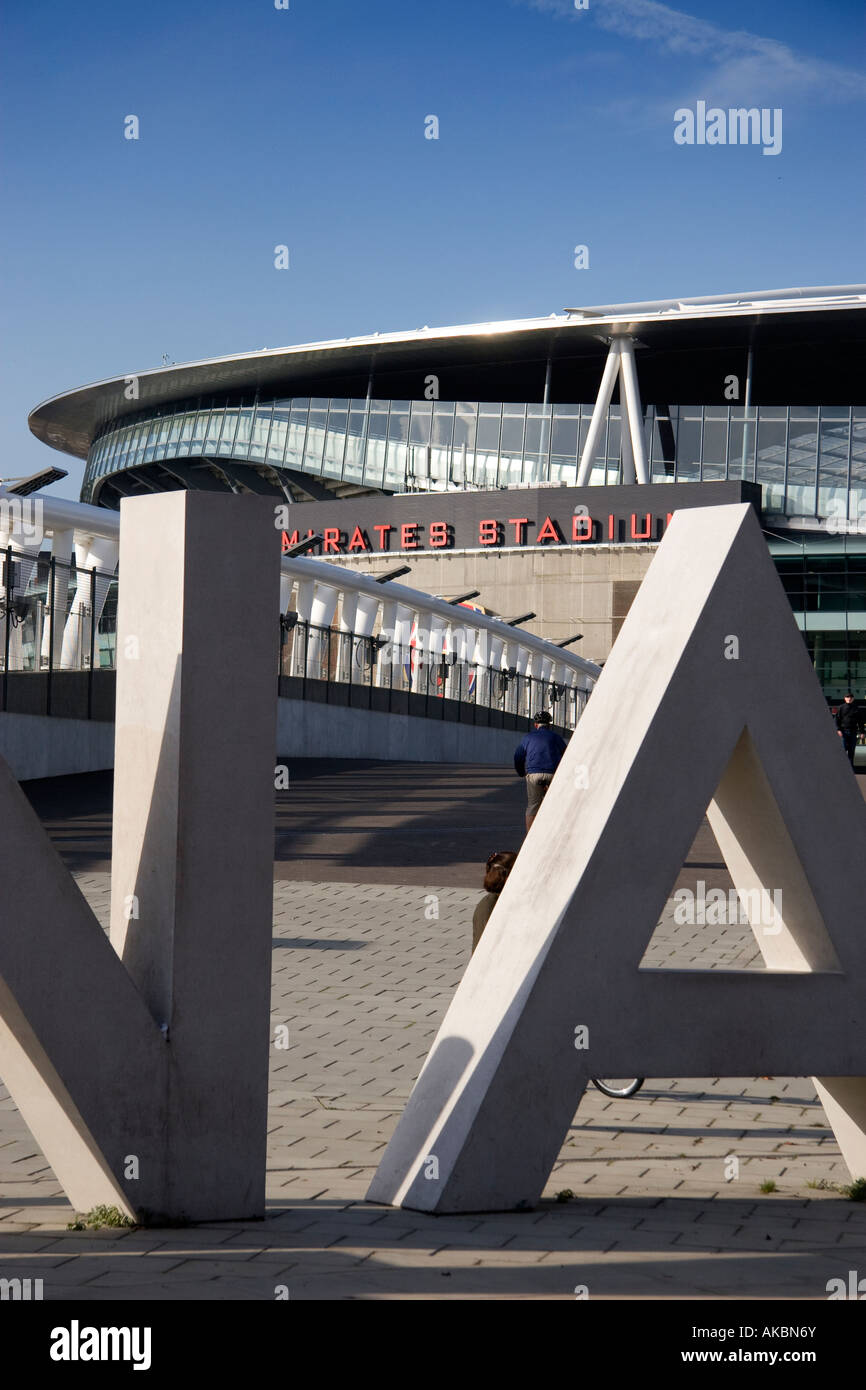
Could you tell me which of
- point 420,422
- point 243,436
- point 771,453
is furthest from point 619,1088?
point 243,436

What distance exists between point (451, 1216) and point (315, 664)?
23.7m

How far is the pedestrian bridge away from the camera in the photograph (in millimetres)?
19516

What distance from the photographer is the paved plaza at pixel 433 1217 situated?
428cm

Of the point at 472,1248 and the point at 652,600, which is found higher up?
the point at 652,600

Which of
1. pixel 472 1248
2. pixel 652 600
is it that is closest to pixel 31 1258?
pixel 472 1248

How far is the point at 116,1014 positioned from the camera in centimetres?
488

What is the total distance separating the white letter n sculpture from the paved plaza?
249 mm

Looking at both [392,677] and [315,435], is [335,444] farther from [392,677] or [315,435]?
[392,677]

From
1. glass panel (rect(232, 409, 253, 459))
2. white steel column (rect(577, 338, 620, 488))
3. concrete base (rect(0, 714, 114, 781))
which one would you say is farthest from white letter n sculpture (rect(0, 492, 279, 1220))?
glass panel (rect(232, 409, 253, 459))

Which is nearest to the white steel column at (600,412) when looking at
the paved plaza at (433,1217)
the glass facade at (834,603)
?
the glass facade at (834,603)

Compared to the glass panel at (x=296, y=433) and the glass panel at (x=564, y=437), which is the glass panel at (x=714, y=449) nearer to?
the glass panel at (x=564, y=437)

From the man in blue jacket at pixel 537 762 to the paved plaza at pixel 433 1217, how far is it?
10.9 ft
